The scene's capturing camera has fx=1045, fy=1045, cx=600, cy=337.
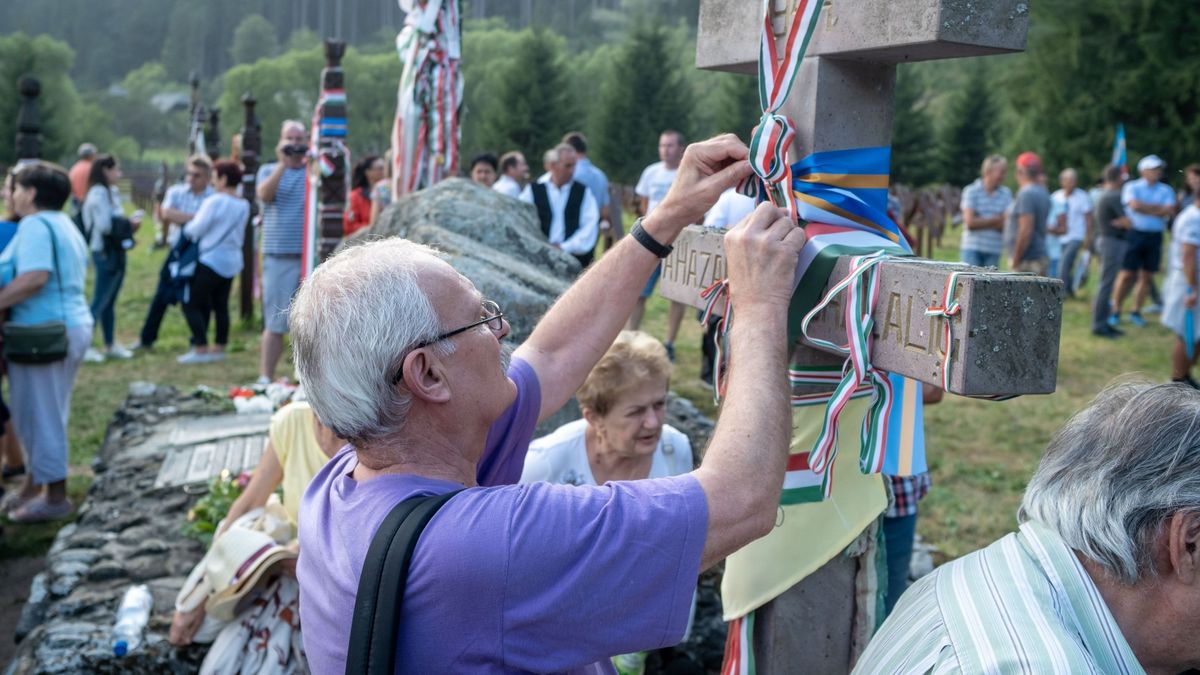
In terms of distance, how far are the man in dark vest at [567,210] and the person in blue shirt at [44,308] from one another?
3788mm

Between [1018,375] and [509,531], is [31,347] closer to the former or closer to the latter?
[509,531]

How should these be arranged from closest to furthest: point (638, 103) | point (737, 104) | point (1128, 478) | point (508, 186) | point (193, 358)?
point (1128, 478)
point (193, 358)
point (508, 186)
point (737, 104)
point (638, 103)

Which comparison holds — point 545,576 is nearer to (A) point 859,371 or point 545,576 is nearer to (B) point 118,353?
(A) point 859,371

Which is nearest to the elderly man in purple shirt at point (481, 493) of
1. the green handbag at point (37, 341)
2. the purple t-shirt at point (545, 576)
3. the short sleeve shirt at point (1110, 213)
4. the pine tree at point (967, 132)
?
the purple t-shirt at point (545, 576)

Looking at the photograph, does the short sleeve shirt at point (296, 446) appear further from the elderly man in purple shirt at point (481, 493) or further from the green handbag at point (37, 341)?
the green handbag at point (37, 341)

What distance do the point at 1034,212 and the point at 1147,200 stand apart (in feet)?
6.25

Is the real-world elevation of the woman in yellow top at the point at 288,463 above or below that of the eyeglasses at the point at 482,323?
below

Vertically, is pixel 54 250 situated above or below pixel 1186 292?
above

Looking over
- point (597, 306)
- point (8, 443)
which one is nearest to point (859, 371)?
Answer: point (597, 306)

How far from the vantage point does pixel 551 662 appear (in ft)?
4.61

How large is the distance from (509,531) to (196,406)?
5.76 meters

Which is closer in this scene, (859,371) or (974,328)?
(974,328)

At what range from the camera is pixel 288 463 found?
137 inches

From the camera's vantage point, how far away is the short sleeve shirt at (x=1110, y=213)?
1068 centimetres
